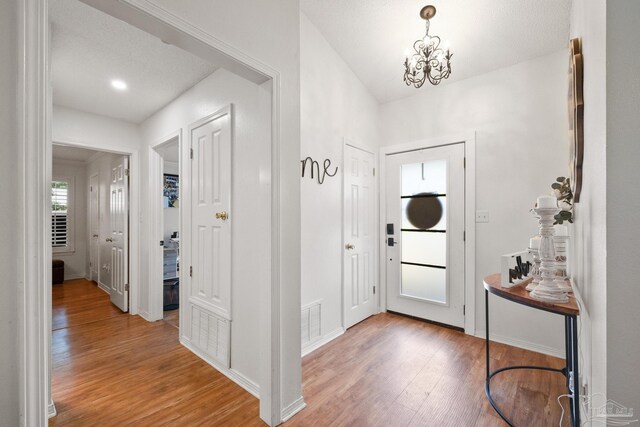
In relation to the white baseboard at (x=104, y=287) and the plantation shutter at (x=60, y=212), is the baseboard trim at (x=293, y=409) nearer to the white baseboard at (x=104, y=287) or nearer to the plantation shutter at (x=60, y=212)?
the white baseboard at (x=104, y=287)

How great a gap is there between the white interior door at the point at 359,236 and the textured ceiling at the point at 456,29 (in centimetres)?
100

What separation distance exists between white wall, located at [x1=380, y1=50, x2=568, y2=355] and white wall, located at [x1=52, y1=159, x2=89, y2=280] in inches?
270

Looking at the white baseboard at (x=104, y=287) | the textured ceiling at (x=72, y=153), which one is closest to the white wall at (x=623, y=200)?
the white baseboard at (x=104, y=287)

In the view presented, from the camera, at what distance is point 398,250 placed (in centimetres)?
333

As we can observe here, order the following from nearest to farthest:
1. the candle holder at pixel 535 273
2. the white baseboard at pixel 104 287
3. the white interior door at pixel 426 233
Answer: the candle holder at pixel 535 273, the white interior door at pixel 426 233, the white baseboard at pixel 104 287

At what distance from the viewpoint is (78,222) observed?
19.1 feet

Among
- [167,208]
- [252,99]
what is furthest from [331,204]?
[167,208]

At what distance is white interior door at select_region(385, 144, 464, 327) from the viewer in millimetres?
2916

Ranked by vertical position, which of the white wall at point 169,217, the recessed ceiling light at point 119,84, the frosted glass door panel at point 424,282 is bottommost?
the frosted glass door panel at point 424,282

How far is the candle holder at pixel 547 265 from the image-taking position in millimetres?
1399

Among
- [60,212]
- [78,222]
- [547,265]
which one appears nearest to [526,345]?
[547,265]

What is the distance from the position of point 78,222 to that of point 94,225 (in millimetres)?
1015

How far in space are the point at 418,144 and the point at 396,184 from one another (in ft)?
1.67

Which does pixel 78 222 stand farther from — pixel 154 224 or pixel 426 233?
pixel 426 233
